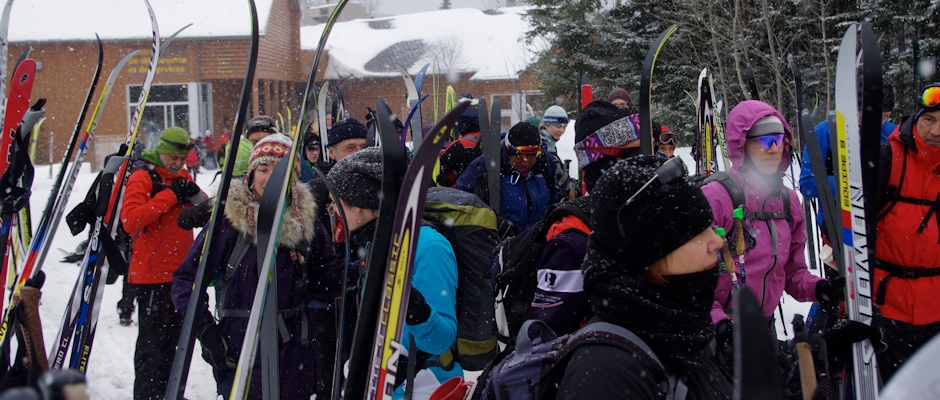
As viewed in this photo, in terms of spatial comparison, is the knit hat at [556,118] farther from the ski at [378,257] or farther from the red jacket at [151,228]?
the ski at [378,257]

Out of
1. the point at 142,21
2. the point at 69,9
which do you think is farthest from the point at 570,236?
the point at 69,9

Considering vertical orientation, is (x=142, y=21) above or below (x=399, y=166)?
above

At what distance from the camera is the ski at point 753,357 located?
0.70m

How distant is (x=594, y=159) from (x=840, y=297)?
1.35 meters

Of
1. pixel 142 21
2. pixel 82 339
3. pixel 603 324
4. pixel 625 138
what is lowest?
pixel 82 339

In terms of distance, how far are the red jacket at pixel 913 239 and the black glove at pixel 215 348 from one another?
114 inches

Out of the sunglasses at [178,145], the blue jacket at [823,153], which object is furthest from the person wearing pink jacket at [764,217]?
the sunglasses at [178,145]

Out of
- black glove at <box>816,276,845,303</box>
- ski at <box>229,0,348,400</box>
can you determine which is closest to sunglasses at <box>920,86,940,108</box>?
Result: black glove at <box>816,276,845,303</box>

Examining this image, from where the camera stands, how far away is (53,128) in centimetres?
2669

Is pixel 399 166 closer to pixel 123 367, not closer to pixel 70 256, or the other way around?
pixel 123 367

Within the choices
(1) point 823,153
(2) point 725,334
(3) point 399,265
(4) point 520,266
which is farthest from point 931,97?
(3) point 399,265

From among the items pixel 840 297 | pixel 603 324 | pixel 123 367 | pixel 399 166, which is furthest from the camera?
pixel 123 367

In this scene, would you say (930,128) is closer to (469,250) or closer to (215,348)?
(469,250)

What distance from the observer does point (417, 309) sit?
1.95 meters
